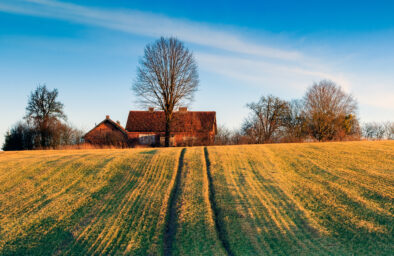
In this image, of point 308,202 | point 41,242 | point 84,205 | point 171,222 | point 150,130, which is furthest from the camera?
point 150,130

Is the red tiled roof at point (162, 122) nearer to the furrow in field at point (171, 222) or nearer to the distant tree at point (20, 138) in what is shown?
the distant tree at point (20, 138)

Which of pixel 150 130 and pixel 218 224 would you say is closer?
pixel 218 224

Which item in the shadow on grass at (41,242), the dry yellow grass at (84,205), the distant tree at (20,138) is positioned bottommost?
the shadow on grass at (41,242)

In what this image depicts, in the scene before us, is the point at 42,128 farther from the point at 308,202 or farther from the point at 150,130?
the point at 308,202

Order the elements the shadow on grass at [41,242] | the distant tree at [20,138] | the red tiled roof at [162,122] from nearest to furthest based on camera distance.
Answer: the shadow on grass at [41,242] < the distant tree at [20,138] < the red tiled roof at [162,122]

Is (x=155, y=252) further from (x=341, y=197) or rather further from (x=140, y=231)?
(x=341, y=197)

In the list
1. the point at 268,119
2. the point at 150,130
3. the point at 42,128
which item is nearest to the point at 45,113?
the point at 42,128

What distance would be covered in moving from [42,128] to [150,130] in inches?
684

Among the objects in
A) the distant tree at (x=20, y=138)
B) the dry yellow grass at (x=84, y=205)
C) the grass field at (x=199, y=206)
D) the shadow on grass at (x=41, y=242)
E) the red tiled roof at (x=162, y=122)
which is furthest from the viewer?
the red tiled roof at (x=162, y=122)

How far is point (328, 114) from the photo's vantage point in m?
46.1

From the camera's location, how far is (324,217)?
10.7 metres

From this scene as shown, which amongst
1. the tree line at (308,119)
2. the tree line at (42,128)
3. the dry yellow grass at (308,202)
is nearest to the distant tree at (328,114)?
the tree line at (308,119)

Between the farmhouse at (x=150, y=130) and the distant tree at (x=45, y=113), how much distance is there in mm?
5649

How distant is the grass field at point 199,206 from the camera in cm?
903
